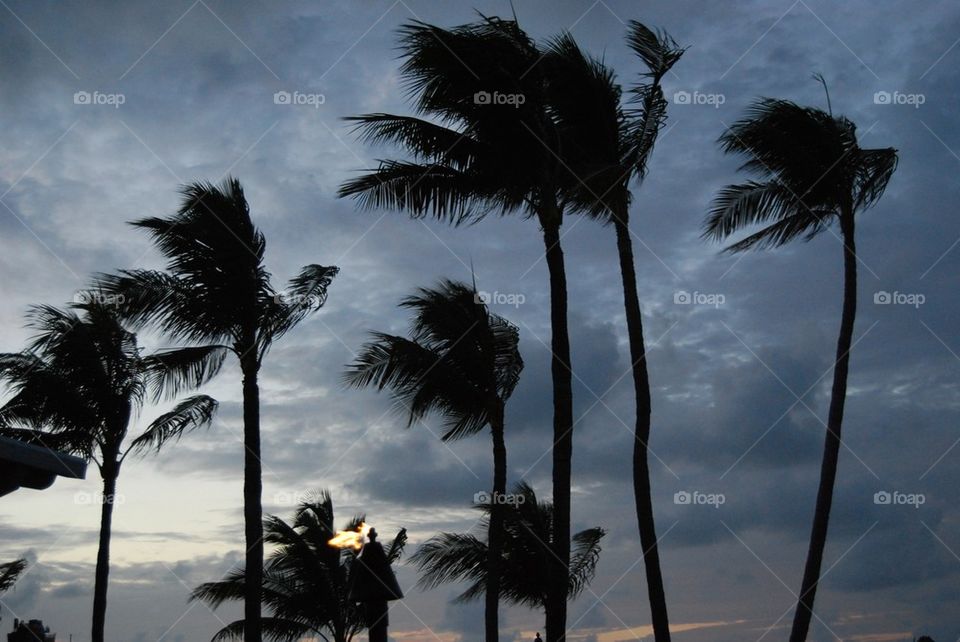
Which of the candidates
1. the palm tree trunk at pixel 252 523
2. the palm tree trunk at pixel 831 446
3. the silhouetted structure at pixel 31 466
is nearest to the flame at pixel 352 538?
the silhouetted structure at pixel 31 466

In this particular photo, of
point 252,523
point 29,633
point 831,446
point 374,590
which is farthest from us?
point 831,446

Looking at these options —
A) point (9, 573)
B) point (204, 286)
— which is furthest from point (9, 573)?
point (204, 286)

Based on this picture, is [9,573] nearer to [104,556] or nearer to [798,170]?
[104,556]

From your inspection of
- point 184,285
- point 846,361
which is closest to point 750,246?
point 846,361

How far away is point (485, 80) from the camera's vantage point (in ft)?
57.3

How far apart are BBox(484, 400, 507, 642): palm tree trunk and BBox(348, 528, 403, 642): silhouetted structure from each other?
→ 27.7 ft

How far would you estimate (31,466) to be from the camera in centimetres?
726

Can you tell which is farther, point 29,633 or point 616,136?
point 616,136

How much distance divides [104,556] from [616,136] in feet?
50.0

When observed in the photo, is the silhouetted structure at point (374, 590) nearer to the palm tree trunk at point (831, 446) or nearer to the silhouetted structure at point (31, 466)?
the silhouetted structure at point (31, 466)

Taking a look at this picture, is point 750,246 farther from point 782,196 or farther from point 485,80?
point 485,80

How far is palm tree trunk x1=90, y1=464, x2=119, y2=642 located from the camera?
72.6ft

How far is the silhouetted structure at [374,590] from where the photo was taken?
Result: 10.9 metres

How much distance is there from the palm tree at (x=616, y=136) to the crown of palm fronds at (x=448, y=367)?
11.7ft
